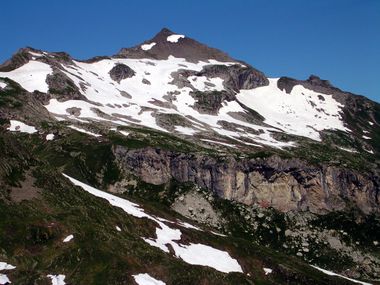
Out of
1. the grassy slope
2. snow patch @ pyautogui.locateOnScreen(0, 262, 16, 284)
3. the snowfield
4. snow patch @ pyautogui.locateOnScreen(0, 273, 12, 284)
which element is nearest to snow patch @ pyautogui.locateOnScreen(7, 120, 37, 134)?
the snowfield

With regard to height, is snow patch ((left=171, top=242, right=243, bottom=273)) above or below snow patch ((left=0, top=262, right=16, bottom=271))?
above

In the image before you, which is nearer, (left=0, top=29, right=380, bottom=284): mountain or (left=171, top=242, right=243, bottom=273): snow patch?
(left=0, top=29, right=380, bottom=284): mountain

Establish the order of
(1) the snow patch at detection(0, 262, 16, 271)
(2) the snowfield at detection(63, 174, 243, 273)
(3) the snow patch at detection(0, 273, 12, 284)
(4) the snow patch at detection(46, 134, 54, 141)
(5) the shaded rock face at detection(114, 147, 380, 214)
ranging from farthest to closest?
(4) the snow patch at detection(46, 134, 54, 141) → (5) the shaded rock face at detection(114, 147, 380, 214) → (2) the snowfield at detection(63, 174, 243, 273) → (1) the snow patch at detection(0, 262, 16, 271) → (3) the snow patch at detection(0, 273, 12, 284)

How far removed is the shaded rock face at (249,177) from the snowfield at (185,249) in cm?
8300

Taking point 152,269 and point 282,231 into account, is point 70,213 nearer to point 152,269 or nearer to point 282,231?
point 152,269

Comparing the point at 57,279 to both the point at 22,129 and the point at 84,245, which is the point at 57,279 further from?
the point at 22,129

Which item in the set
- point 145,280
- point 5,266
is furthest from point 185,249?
point 5,266

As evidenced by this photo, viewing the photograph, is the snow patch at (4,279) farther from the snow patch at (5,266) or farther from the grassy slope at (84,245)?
the snow patch at (5,266)

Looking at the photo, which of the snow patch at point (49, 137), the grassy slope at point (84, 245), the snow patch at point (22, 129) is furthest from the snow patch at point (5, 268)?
the snow patch at point (22, 129)

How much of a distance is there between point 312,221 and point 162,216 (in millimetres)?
89097

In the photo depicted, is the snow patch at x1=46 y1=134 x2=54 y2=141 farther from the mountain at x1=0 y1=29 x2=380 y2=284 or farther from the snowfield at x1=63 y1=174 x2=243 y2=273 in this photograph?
the snowfield at x1=63 y1=174 x2=243 y2=273

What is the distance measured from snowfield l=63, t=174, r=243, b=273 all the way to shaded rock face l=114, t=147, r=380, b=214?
83000 millimetres

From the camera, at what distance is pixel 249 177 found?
7574 inches

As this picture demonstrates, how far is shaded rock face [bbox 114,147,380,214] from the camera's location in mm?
185375
